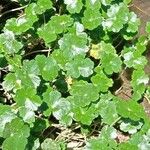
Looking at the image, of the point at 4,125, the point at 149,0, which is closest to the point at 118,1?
the point at 149,0

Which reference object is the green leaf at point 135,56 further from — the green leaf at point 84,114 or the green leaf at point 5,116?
the green leaf at point 5,116

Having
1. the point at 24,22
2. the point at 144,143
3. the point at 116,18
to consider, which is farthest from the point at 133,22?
the point at 144,143

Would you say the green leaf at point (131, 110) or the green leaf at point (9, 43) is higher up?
the green leaf at point (9, 43)

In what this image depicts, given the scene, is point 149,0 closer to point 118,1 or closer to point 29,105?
point 118,1

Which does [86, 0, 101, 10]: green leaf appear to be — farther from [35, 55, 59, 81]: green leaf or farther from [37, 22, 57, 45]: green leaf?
[35, 55, 59, 81]: green leaf

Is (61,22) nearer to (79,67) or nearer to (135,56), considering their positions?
(79,67)

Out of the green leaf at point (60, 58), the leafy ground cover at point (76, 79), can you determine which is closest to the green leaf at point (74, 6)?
the leafy ground cover at point (76, 79)

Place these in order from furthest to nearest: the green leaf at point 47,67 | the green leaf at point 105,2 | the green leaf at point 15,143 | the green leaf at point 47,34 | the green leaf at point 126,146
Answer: the green leaf at point 105,2 → the green leaf at point 47,34 → the green leaf at point 47,67 → the green leaf at point 126,146 → the green leaf at point 15,143
